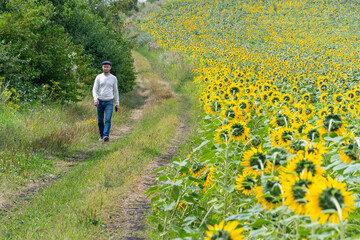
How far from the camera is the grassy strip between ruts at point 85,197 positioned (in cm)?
444

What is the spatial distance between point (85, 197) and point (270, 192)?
3852 millimetres

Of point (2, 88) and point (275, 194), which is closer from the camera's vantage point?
point (275, 194)

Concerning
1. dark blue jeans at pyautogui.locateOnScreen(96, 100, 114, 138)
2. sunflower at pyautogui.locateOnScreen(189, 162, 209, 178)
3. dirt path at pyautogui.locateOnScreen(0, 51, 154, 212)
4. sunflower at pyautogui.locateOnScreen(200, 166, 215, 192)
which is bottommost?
dirt path at pyautogui.locateOnScreen(0, 51, 154, 212)

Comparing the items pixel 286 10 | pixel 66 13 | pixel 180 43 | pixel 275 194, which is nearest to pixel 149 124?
pixel 66 13

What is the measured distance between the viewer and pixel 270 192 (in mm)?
2170

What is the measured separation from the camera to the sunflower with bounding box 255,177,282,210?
7.00 ft

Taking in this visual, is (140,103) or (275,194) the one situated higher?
(275,194)

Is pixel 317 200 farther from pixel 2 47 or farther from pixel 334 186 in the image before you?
pixel 2 47

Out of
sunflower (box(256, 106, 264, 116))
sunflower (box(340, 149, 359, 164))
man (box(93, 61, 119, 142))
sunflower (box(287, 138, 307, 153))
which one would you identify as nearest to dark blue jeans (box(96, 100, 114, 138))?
man (box(93, 61, 119, 142))

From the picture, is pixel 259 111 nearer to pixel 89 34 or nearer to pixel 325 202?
pixel 325 202

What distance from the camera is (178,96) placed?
17906 mm

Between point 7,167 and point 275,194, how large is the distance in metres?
5.46

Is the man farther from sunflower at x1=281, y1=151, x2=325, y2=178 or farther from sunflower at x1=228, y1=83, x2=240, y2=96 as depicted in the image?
sunflower at x1=281, y1=151, x2=325, y2=178

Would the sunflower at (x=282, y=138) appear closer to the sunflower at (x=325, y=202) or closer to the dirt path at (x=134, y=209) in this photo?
the sunflower at (x=325, y=202)
